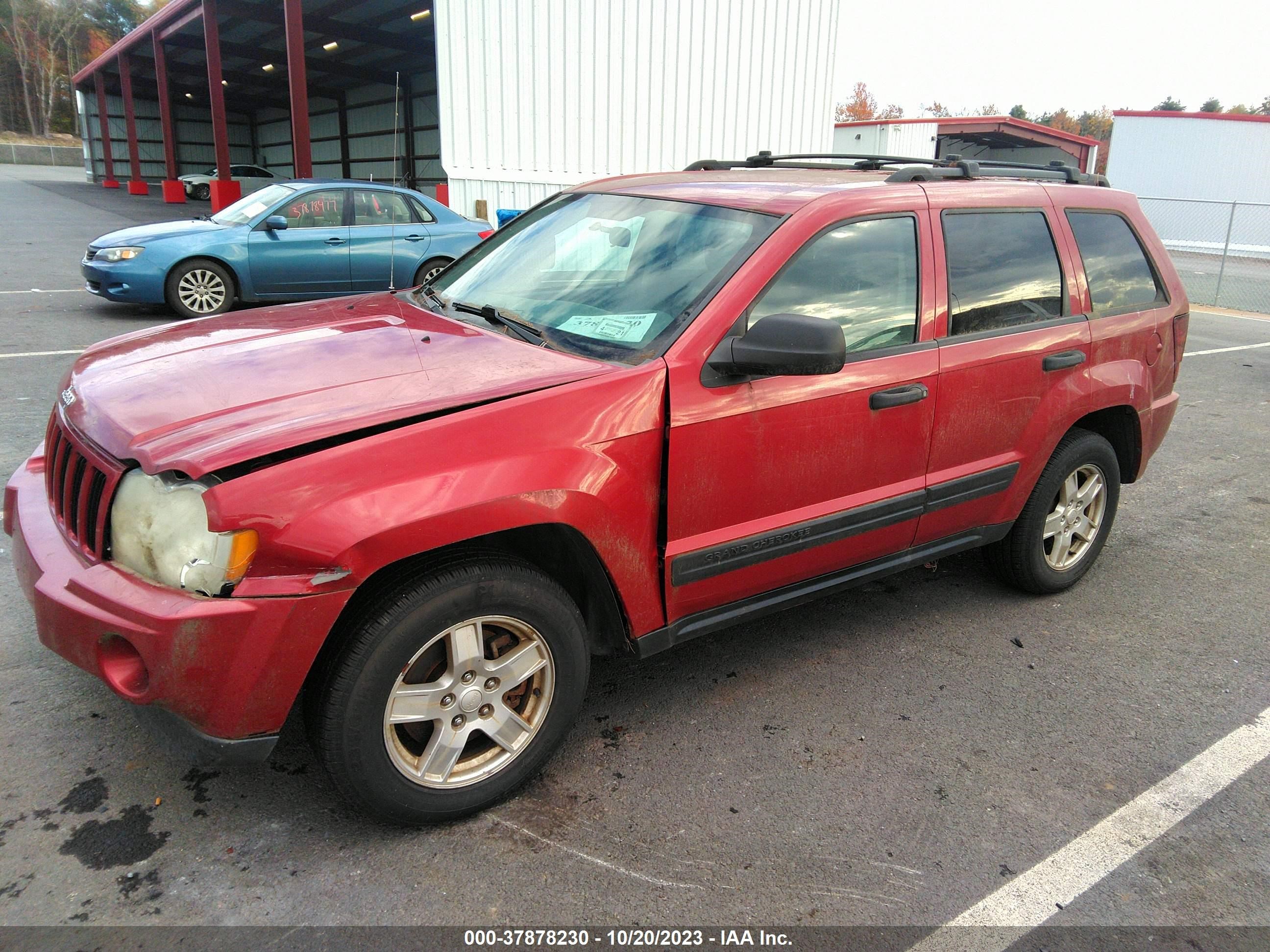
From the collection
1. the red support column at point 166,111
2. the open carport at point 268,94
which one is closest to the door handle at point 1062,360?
the open carport at point 268,94

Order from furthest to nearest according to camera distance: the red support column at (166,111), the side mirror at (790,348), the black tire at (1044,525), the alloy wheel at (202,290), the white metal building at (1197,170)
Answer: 1. the white metal building at (1197,170)
2. the red support column at (166,111)
3. the alloy wheel at (202,290)
4. the black tire at (1044,525)
5. the side mirror at (790,348)

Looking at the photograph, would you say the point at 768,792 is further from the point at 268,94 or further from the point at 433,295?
the point at 268,94

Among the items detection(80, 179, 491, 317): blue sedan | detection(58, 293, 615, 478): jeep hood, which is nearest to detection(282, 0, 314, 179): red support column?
detection(80, 179, 491, 317): blue sedan

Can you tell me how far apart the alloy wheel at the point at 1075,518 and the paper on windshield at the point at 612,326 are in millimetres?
2175

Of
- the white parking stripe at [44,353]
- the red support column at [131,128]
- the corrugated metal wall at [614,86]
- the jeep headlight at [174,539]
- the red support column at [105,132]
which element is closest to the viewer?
the jeep headlight at [174,539]

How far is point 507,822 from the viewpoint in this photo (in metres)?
2.70

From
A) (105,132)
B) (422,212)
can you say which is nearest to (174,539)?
(422,212)

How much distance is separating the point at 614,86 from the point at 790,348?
43.8 feet

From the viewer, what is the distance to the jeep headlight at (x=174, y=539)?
2.22 m

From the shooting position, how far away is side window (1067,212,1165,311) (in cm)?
406

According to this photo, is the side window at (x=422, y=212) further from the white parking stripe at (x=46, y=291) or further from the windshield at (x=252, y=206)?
the white parking stripe at (x=46, y=291)

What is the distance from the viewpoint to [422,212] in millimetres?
11000

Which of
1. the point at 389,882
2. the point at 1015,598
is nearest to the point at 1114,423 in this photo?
the point at 1015,598

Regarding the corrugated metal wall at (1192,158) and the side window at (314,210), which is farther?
the corrugated metal wall at (1192,158)
